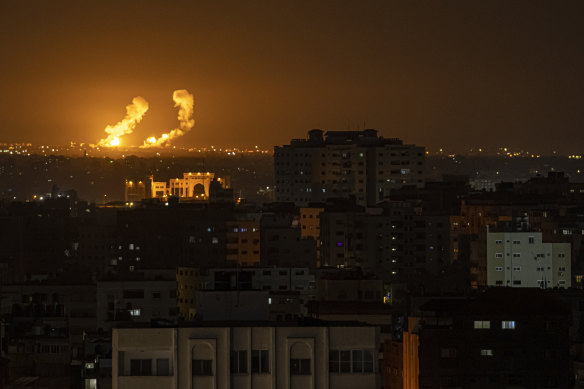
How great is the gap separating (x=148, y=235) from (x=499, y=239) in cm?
2468

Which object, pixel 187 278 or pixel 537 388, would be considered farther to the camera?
pixel 187 278

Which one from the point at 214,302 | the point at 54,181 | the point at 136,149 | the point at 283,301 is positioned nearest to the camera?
the point at 214,302

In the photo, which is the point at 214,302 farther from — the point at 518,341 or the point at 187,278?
the point at 187,278

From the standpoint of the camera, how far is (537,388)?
3319 centimetres

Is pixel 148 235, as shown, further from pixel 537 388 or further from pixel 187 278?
pixel 537 388

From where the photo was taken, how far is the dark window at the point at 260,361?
23500 millimetres

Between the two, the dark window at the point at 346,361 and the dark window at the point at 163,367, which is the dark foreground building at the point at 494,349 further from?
the dark window at the point at 163,367

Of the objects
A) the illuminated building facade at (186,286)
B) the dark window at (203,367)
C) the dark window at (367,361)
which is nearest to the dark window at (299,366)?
the dark window at (367,361)

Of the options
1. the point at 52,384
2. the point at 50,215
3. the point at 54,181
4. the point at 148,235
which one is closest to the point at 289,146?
the point at 54,181

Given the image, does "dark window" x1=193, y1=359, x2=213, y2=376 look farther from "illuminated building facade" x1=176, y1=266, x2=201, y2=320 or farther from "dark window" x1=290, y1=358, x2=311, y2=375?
"illuminated building facade" x1=176, y1=266, x2=201, y2=320

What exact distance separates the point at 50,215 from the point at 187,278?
1815 inches

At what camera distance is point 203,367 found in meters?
23.5

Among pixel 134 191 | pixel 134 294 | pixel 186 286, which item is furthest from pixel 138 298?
pixel 134 191

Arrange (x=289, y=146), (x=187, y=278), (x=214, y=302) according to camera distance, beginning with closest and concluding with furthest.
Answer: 1. (x=214, y=302)
2. (x=187, y=278)
3. (x=289, y=146)
